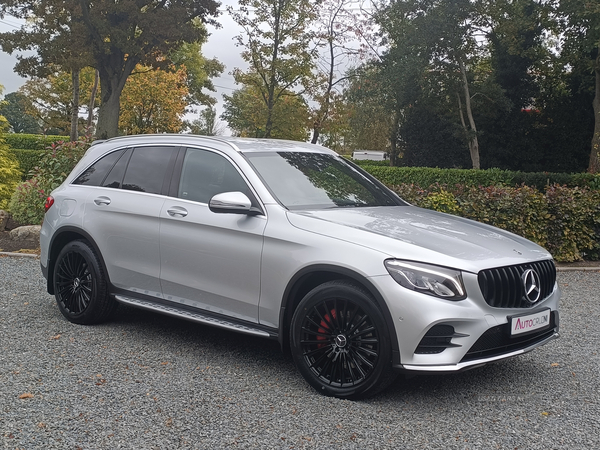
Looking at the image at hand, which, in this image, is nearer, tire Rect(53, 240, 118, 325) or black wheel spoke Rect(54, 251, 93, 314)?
tire Rect(53, 240, 118, 325)

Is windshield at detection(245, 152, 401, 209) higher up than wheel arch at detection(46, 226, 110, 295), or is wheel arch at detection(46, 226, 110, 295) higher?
windshield at detection(245, 152, 401, 209)

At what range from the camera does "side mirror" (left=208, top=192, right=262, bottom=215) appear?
4902 mm

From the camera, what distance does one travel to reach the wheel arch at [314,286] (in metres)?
4.24

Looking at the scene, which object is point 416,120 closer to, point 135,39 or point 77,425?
point 135,39

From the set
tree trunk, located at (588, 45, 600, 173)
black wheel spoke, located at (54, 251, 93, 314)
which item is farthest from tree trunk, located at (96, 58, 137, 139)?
black wheel spoke, located at (54, 251, 93, 314)

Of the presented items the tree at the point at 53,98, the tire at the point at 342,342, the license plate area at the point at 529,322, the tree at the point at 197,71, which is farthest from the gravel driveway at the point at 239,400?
the tree at the point at 197,71

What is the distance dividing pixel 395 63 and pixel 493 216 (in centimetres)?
2498

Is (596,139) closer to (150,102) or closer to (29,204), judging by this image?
(29,204)

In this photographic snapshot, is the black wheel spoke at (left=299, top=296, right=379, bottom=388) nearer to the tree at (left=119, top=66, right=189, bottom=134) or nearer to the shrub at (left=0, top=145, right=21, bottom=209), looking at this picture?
the shrub at (left=0, top=145, right=21, bottom=209)

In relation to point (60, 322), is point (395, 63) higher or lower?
higher

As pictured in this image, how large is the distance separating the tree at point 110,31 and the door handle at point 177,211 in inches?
907

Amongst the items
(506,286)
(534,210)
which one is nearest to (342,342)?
(506,286)

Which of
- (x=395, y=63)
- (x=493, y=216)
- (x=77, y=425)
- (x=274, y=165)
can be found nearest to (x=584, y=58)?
(x=395, y=63)

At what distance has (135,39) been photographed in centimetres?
2950
